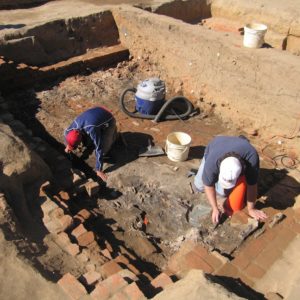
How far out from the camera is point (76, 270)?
3580mm

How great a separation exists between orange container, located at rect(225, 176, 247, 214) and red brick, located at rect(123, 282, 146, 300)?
1.82m

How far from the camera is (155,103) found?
6.59 metres

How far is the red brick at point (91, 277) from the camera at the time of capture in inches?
131

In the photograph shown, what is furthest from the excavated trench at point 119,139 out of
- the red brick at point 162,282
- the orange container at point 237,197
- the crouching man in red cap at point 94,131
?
the red brick at point 162,282

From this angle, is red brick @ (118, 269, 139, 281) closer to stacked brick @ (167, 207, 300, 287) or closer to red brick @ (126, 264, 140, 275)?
red brick @ (126, 264, 140, 275)

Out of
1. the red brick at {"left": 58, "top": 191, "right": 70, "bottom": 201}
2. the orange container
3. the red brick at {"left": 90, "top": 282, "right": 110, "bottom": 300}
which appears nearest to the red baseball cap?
the red brick at {"left": 58, "top": 191, "right": 70, "bottom": 201}

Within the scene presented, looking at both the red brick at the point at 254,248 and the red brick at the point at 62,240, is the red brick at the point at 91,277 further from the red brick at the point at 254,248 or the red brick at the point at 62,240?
the red brick at the point at 254,248

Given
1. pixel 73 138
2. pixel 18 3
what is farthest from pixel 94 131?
pixel 18 3

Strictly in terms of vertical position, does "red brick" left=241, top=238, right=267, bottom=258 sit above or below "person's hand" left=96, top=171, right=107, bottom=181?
above

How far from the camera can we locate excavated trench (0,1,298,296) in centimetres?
444

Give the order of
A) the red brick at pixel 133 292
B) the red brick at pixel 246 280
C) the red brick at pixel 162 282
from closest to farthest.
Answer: the red brick at pixel 133 292, the red brick at pixel 162 282, the red brick at pixel 246 280

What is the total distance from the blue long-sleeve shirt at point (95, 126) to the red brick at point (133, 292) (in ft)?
7.92

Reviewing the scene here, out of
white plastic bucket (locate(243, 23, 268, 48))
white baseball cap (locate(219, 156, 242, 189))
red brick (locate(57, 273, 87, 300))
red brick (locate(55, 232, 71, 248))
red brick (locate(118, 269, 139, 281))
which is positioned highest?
white plastic bucket (locate(243, 23, 268, 48))

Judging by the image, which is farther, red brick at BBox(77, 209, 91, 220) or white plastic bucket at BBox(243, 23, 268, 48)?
white plastic bucket at BBox(243, 23, 268, 48)
